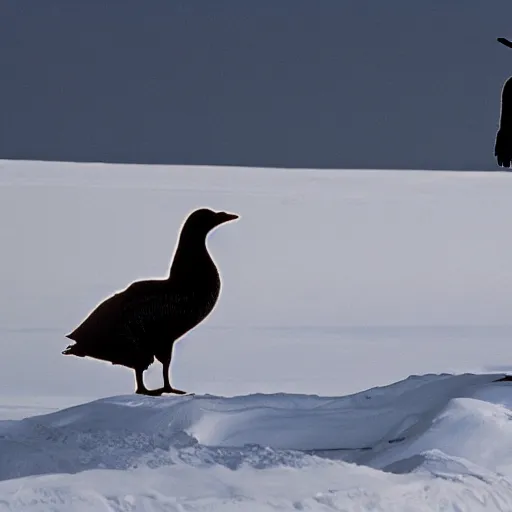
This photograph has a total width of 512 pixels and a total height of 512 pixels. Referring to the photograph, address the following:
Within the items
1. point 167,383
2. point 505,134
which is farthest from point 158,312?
point 505,134

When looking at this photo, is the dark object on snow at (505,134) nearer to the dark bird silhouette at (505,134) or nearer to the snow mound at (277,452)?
the dark bird silhouette at (505,134)

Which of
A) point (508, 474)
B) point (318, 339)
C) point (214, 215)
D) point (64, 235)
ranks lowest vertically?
point (508, 474)

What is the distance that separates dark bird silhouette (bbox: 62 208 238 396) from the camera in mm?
3111

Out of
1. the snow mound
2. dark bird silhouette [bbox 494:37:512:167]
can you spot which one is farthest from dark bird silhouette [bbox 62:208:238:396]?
dark bird silhouette [bbox 494:37:512:167]

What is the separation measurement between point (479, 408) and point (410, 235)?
13.0ft

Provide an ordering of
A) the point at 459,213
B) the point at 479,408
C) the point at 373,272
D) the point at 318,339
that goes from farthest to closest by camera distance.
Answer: the point at 459,213, the point at 373,272, the point at 318,339, the point at 479,408

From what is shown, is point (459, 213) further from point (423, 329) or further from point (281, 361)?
point (281, 361)

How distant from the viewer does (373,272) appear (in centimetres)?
602

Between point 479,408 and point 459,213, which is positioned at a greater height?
point 459,213

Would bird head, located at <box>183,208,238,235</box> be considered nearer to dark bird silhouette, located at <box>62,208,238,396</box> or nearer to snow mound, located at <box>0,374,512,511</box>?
dark bird silhouette, located at <box>62,208,238,396</box>

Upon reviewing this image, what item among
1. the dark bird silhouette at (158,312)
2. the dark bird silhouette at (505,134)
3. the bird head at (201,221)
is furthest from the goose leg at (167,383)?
the dark bird silhouette at (505,134)

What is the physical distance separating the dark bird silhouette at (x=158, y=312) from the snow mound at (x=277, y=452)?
0.22 metres

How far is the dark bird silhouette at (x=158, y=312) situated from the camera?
10.2 feet

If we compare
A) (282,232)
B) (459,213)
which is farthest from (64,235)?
(459,213)
